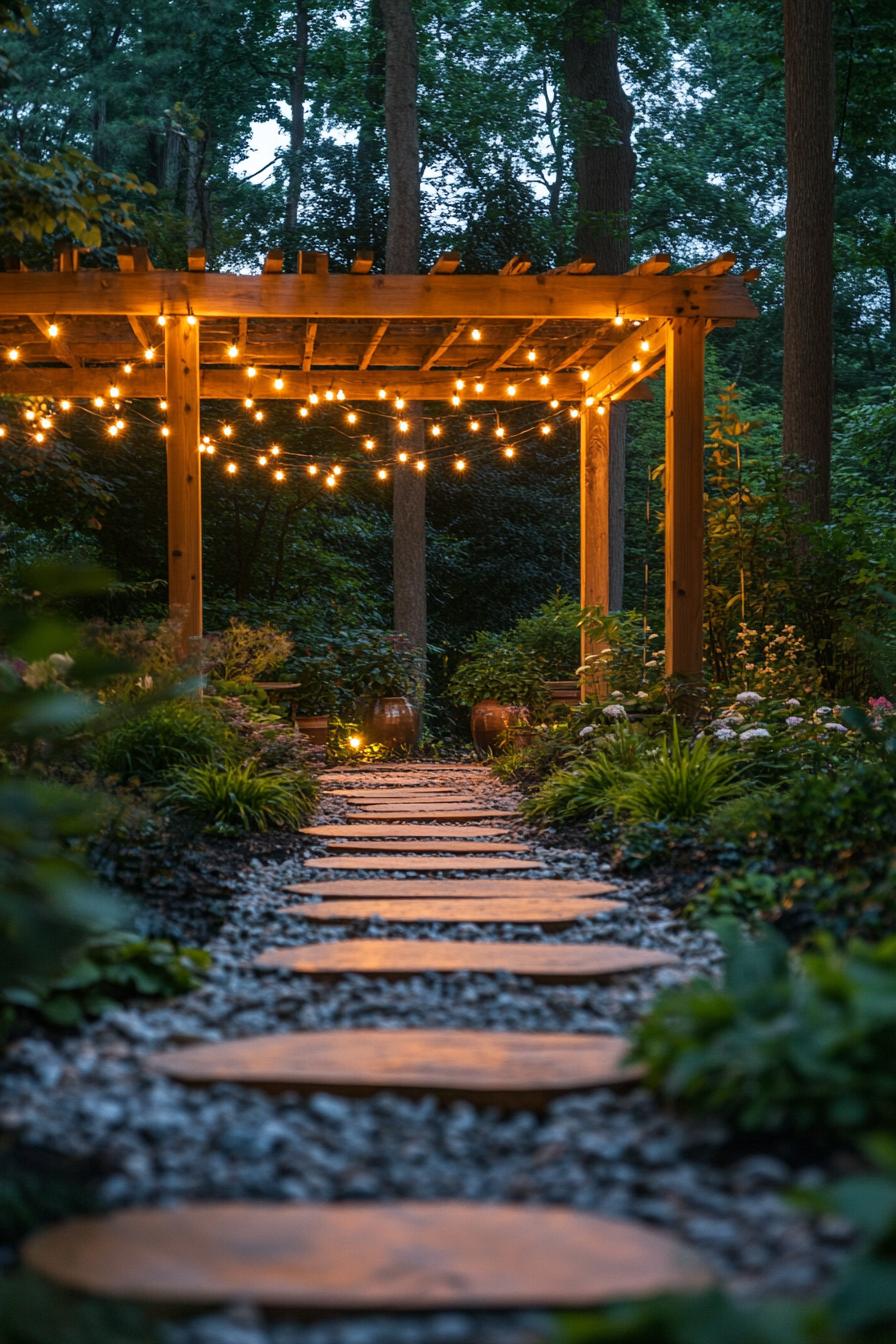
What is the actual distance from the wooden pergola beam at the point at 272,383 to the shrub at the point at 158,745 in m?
3.77

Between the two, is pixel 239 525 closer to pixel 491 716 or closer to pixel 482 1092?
pixel 491 716

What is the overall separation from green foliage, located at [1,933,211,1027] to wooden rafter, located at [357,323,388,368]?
4953 mm

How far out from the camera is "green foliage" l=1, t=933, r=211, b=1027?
7.58 feet

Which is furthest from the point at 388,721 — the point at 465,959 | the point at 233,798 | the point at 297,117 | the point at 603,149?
the point at 297,117

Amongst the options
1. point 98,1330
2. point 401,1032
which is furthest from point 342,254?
point 98,1330

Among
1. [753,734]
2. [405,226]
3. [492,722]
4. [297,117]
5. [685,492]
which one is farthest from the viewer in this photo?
[297,117]

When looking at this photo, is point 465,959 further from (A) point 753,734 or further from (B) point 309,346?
(B) point 309,346

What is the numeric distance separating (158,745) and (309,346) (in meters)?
3.36

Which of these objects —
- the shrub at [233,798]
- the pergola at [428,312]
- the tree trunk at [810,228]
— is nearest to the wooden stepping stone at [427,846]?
the shrub at [233,798]

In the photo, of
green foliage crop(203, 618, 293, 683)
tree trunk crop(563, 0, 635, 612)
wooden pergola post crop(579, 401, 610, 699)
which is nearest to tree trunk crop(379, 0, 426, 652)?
tree trunk crop(563, 0, 635, 612)

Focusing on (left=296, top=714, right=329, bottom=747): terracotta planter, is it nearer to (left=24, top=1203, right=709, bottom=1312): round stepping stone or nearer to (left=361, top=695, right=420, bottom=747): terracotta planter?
(left=361, top=695, right=420, bottom=747): terracotta planter

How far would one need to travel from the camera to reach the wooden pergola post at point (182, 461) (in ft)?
21.6

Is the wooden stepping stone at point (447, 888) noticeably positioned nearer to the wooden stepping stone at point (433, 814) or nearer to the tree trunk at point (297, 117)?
the wooden stepping stone at point (433, 814)

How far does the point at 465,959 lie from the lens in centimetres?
287
